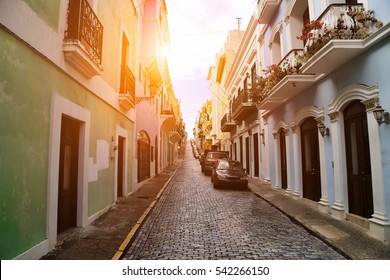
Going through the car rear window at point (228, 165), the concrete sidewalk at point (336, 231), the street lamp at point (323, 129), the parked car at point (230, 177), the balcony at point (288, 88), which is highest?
the balcony at point (288, 88)

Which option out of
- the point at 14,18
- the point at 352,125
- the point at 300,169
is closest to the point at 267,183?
the point at 300,169

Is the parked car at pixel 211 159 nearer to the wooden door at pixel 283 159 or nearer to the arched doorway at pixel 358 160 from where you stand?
the wooden door at pixel 283 159

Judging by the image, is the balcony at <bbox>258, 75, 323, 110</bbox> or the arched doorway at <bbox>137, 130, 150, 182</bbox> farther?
the arched doorway at <bbox>137, 130, 150, 182</bbox>

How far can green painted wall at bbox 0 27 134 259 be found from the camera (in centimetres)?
320

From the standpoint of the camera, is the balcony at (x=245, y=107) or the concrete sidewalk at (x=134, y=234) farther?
the balcony at (x=245, y=107)

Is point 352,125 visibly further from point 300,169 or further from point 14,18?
point 14,18

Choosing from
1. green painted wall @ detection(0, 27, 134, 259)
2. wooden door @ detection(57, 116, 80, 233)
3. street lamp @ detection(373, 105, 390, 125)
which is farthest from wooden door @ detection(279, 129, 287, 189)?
green painted wall @ detection(0, 27, 134, 259)

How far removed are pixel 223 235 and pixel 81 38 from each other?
15.6 ft

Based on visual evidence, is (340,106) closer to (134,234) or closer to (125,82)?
(134,234)

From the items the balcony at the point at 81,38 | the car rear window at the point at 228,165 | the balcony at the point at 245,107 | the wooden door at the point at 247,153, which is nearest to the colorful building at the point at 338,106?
the car rear window at the point at 228,165

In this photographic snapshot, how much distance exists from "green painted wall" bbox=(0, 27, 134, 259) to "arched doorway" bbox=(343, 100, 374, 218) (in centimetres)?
612

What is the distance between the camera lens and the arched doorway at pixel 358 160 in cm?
578

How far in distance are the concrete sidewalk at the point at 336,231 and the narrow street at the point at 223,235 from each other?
0.55 feet

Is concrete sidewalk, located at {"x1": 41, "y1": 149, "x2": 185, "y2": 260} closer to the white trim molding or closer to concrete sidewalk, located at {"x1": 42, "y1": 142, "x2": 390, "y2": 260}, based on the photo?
concrete sidewalk, located at {"x1": 42, "y1": 142, "x2": 390, "y2": 260}
